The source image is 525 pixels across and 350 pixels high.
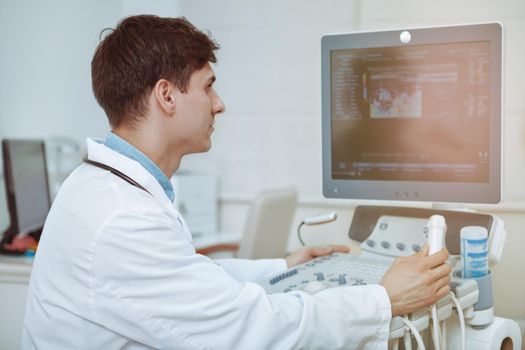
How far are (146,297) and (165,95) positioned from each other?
1.43ft

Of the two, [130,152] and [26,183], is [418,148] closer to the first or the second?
[130,152]

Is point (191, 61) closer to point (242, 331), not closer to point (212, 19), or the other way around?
point (242, 331)

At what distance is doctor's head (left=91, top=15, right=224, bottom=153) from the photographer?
1271 mm

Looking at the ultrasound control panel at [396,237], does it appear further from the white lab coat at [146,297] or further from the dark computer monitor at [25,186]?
the dark computer monitor at [25,186]

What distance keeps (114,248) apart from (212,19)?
7.81 ft

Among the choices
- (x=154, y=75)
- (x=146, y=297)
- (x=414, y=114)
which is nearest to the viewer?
(x=146, y=297)

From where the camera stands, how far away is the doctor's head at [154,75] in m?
1.27

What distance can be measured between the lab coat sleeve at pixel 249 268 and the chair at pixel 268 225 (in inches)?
32.0

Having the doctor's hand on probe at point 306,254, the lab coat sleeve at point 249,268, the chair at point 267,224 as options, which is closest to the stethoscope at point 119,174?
the lab coat sleeve at point 249,268

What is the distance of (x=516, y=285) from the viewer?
9.24ft

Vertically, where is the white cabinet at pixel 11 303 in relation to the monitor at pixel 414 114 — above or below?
below

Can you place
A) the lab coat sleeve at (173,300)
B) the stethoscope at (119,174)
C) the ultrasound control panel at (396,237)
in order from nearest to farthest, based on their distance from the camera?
the lab coat sleeve at (173,300) → the stethoscope at (119,174) → the ultrasound control panel at (396,237)

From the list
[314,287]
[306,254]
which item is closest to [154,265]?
[314,287]

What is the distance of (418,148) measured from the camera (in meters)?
1.57
